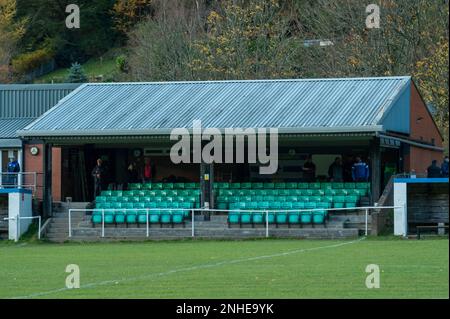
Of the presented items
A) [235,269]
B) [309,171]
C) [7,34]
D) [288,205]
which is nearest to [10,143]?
[309,171]

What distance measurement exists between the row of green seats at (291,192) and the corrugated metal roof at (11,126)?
9.79 metres

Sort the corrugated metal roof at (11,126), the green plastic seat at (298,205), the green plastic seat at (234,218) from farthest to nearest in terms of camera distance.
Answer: the corrugated metal roof at (11,126), the green plastic seat at (298,205), the green plastic seat at (234,218)

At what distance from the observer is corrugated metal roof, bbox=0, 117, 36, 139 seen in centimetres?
4575

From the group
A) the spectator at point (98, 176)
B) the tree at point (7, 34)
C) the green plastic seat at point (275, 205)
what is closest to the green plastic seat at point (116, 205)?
the spectator at point (98, 176)

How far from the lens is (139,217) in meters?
38.5

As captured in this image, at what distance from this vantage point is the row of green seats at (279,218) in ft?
120

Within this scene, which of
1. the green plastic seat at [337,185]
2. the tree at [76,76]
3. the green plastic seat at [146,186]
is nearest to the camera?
the green plastic seat at [337,185]

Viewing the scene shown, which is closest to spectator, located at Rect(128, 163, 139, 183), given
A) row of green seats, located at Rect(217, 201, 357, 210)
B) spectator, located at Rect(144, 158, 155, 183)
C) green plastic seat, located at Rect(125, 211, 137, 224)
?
spectator, located at Rect(144, 158, 155, 183)

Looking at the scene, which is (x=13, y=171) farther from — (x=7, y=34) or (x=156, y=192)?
(x=7, y=34)

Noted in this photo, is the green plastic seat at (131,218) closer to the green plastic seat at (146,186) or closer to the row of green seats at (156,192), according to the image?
the row of green seats at (156,192)

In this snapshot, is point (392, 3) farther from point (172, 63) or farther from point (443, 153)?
point (172, 63)

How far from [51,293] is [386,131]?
21.3 metres

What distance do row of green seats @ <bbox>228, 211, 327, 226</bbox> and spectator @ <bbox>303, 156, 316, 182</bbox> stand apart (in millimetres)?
4947

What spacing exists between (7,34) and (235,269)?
2537 inches
